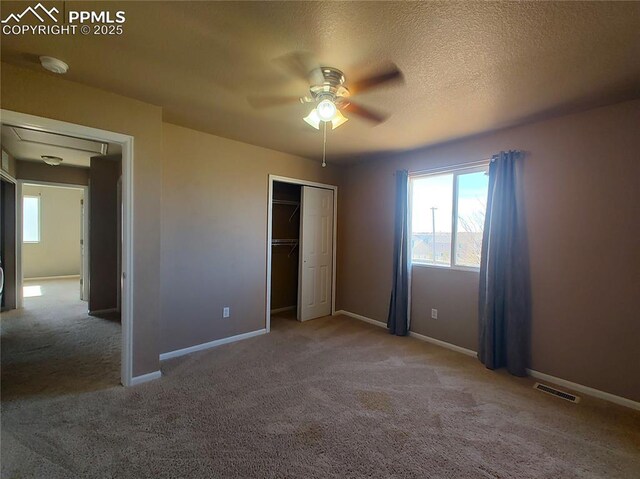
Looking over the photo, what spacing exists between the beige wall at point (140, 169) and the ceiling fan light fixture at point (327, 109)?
1540 millimetres

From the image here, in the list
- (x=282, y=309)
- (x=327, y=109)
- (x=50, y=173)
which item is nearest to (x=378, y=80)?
(x=327, y=109)

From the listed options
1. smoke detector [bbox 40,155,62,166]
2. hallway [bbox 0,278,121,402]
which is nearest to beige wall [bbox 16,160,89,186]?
smoke detector [bbox 40,155,62,166]

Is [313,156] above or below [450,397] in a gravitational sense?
above

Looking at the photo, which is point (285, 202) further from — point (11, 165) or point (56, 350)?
point (11, 165)

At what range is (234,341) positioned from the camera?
142 inches

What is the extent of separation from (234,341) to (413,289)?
7.86 ft

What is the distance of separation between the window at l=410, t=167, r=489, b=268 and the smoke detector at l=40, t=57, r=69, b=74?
362 centimetres

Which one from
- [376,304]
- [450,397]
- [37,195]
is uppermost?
[37,195]

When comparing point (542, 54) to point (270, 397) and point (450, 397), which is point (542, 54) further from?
point (270, 397)

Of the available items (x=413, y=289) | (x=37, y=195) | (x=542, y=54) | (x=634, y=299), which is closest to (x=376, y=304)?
(x=413, y=289)

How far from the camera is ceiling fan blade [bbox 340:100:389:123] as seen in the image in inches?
99.9

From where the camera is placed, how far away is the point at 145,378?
2617 mm

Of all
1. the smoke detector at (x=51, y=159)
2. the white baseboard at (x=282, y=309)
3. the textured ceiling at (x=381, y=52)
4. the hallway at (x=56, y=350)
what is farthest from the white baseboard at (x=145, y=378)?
the smoke detector at (x=51, y=159)

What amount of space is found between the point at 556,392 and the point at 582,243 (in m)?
1.33
